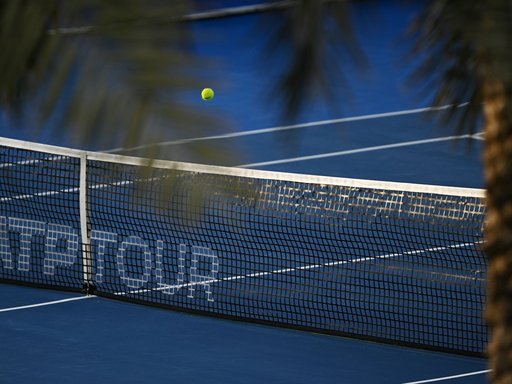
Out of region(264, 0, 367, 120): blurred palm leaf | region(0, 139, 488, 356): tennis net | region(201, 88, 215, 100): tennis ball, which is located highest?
region(264, 0, 367, 120): blurred palm leaf

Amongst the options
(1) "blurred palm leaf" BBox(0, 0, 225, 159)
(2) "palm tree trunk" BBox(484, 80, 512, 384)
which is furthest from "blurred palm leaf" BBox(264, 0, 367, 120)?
(2) "palm tree trunk" BBox(484, 80, 512, 384)

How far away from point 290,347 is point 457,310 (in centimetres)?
155

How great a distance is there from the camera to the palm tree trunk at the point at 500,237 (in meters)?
2.28

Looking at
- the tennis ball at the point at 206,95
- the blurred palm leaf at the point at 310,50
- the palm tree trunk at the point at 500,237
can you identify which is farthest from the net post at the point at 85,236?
the tennis ball at the point at 206,95

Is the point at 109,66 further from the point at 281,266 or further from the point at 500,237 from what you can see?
the point at 281,266

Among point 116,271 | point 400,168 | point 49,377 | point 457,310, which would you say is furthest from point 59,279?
point 400,168

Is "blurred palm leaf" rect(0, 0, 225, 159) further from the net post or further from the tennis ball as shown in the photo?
the net post

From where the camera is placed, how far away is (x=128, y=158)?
109 centimetres

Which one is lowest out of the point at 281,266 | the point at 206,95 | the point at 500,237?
the point at 281,266

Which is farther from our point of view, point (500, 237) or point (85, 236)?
point (85, 236)

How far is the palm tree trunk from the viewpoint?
2.28 meters

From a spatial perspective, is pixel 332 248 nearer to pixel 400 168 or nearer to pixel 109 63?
pixel 400 168

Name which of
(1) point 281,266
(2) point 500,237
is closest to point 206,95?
(2) point 500,237

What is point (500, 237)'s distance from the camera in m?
2.38
